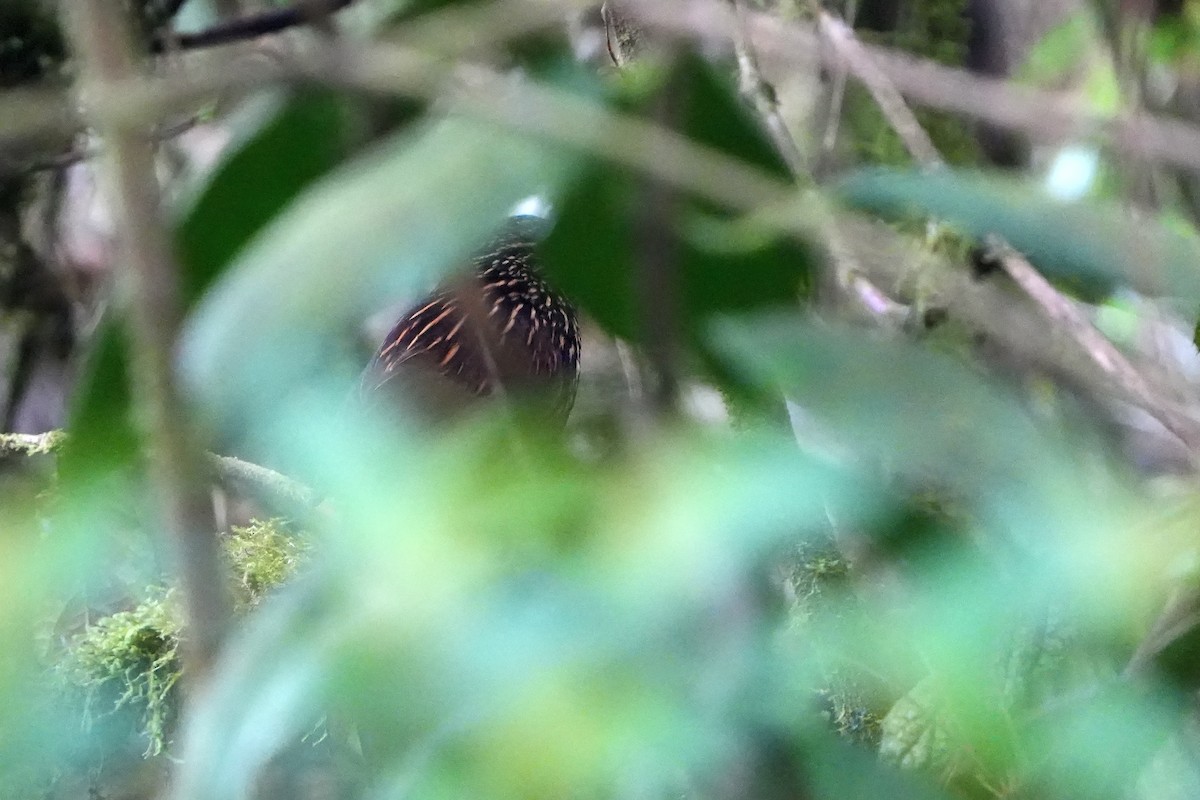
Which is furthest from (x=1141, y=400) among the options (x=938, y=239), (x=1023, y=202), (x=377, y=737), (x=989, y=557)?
(x=938, y=239)

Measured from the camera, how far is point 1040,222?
16.0 inches

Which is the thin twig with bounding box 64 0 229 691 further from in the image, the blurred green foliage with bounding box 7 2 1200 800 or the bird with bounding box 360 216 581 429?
the bird with bounding box 360 216 581 429

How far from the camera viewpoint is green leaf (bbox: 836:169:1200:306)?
0.40m

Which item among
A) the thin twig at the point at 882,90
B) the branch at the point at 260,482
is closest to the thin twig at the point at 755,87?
the thin twig at the point at 882,90

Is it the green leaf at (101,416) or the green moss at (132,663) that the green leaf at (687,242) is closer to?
the green leaf at (101,416)

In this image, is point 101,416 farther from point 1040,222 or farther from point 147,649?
point 147,649

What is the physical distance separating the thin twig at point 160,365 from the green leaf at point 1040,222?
0.21 metres

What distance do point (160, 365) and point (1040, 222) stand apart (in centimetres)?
27

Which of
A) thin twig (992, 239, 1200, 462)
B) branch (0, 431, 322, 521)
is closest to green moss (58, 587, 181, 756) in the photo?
branch (0, 431, 322, 521)

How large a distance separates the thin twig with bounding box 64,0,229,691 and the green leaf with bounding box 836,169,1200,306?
8.2 inches

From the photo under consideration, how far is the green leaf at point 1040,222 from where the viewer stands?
40 centimetres

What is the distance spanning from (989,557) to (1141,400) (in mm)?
347

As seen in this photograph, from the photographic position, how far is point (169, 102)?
316mm

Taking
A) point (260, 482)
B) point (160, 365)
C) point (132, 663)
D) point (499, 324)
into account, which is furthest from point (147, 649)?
point (160, 365)
